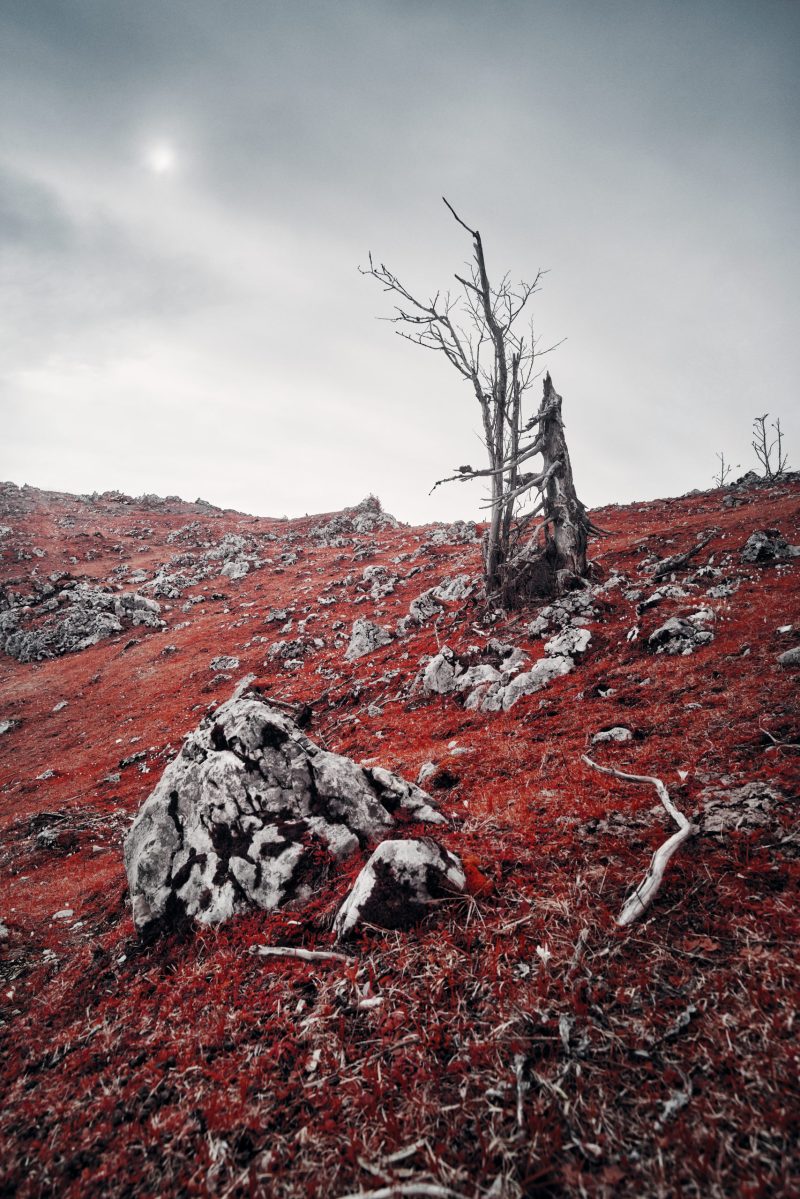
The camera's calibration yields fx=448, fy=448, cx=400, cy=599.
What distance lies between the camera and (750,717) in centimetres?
594

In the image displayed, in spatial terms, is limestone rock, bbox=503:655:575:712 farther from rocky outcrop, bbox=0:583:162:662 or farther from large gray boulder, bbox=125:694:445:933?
rocky outcrop, bbox=0:583:162:662

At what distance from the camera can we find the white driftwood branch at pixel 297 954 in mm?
3770

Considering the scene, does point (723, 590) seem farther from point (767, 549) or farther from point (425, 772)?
point (425, 772)

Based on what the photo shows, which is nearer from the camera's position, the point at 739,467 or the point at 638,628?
the point at 638,628

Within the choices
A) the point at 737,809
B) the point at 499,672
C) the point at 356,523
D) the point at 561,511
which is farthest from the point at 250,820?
the point at 356,523

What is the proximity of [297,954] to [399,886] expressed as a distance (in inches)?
40.9

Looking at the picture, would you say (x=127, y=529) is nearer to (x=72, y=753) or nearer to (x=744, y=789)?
(x=72, y=753)

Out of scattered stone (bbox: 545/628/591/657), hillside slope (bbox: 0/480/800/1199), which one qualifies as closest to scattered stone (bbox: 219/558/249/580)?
hillside slope (bbox: 0/480/800/1199)

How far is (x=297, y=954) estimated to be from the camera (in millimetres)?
3912

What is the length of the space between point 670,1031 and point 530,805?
2.88 meters

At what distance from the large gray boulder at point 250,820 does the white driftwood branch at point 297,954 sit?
Answer: 0.60 meters

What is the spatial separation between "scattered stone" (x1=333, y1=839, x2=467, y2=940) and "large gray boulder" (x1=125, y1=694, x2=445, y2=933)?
36.4 inches

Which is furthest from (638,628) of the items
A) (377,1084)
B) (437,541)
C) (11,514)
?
(11,514)

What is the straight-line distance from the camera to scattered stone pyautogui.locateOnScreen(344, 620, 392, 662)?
755 inches
